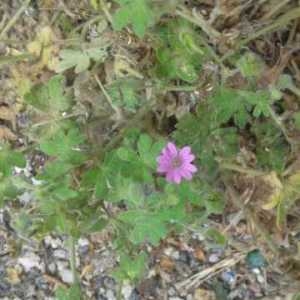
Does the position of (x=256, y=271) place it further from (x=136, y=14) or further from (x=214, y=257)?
(x=136, y=14)

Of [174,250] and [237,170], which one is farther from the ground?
[237,170]

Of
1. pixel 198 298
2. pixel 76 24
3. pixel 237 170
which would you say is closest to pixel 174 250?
pixel 198 298

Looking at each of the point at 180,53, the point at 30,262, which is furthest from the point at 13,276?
the point at 180,53

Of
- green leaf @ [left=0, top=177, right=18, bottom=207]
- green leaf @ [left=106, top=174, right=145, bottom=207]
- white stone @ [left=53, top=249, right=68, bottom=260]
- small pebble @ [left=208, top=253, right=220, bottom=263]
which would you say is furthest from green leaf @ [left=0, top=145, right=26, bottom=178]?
small pebble @ [left=208, top=253, right=220, bottom=263]

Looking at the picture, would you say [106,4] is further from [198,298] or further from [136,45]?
[198,298]

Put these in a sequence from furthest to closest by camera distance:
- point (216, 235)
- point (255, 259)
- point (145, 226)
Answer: point (255, 259)
point (216, 235)
point (145, 226)

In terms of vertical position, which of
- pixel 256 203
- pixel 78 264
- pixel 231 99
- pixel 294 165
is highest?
pixel 231 99
